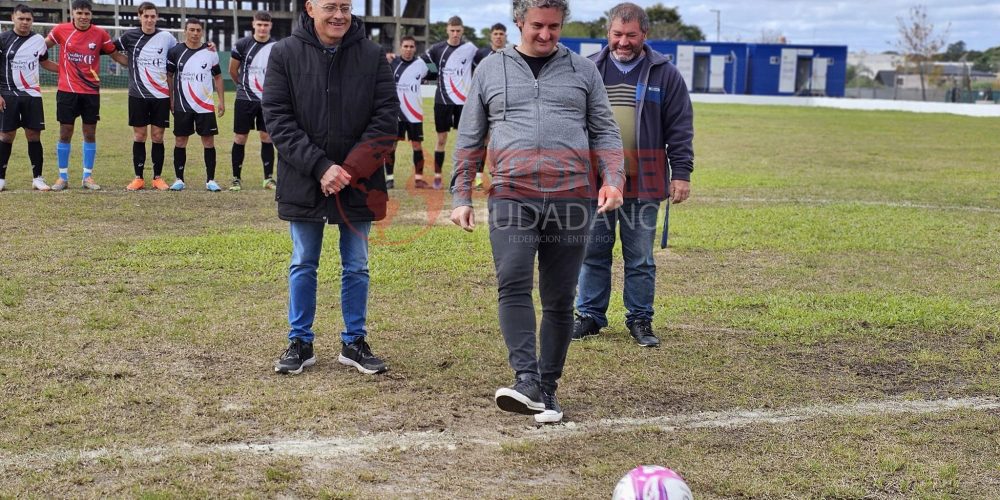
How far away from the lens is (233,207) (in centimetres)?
1198

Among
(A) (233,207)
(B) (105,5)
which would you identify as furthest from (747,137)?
(B) (105,5)

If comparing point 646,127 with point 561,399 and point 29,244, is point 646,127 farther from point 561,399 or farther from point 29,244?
point 29,244

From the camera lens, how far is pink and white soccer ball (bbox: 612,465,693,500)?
3.55 m

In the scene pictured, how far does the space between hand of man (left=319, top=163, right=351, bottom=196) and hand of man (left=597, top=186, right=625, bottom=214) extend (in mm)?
1410

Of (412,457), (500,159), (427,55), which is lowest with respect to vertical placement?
(412,457)

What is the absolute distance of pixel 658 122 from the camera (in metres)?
6.37

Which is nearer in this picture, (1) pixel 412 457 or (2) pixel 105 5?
(1) pixel 412 457

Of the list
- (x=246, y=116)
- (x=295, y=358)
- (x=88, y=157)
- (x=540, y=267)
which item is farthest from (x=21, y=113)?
(x=540, y=267)

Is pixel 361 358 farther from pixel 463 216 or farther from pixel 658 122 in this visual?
pixel 658 122

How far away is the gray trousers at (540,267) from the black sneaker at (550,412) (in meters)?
0.05

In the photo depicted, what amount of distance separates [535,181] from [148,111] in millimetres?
9320

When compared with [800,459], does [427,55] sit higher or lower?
higher

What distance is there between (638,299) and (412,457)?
8.26 feet

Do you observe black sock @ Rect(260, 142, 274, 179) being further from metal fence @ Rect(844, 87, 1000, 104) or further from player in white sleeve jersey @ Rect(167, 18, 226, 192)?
metal fence @ Rect(844, 87, 1000, 104)
